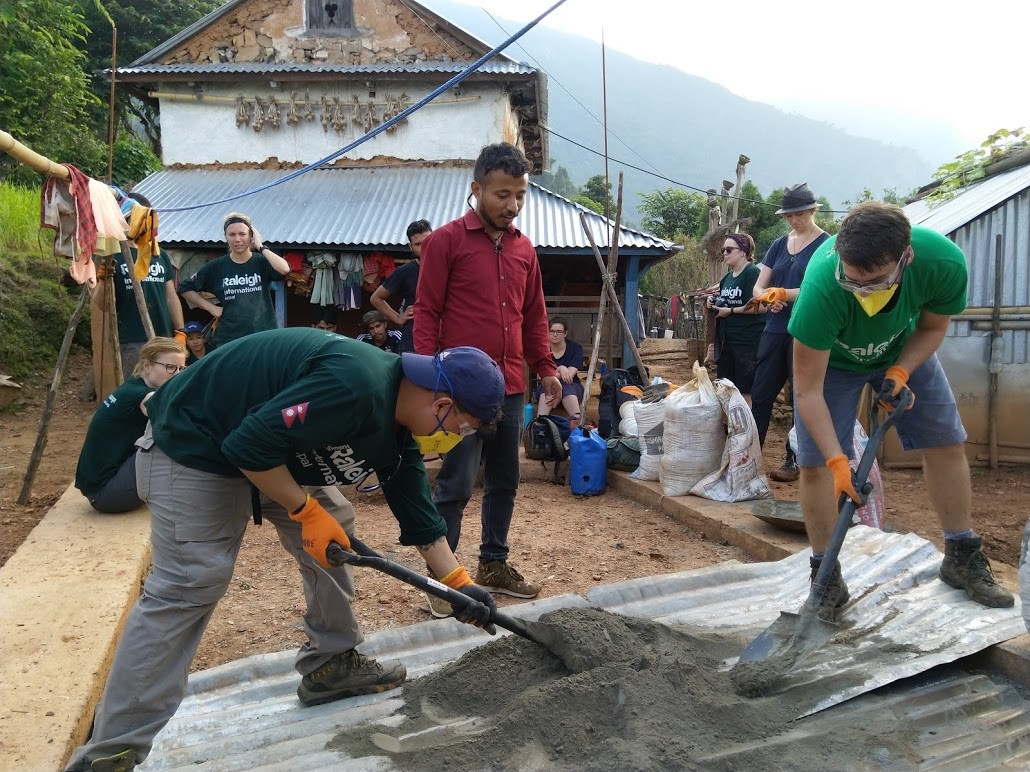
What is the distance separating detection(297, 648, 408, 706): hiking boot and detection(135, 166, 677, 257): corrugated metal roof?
6.15 metres

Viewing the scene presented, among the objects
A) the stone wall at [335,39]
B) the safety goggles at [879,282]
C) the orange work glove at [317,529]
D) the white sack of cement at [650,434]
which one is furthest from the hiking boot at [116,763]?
the stone wall at [335,39]

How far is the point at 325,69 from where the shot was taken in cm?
1025

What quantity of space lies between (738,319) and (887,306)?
2.90 meters

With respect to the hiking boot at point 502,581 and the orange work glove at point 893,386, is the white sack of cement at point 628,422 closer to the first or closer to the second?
the hiking boot at point 502,581

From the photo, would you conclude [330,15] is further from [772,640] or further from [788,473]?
[772,640]

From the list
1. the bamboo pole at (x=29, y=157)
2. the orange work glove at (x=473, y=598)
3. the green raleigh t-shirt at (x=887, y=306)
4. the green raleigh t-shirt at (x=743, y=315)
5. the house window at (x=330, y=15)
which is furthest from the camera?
the house window at (x=330, y=15)

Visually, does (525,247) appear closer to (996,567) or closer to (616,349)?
(996,567)

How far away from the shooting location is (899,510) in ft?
15.1

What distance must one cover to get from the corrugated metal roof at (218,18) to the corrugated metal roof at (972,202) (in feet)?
19.7

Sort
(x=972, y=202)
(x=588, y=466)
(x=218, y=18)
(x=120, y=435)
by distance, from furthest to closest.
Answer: (x=218, y=18) → (x=972, y=202) → (x=588, y=466) → (x=120, y=435)

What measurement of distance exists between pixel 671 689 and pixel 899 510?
312 centimetres

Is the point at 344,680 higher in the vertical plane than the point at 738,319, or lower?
lower

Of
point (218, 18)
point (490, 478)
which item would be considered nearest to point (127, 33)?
point (218, 18)

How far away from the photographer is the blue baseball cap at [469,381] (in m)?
1.88
